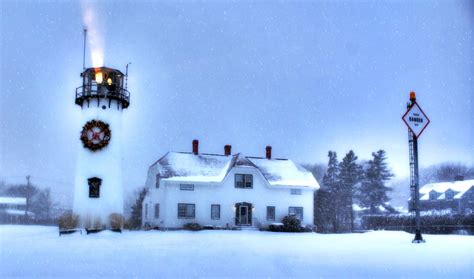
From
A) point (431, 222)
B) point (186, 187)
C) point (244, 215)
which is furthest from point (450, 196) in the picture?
point (186, 187)

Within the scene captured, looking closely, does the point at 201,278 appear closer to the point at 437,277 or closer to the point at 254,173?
the point at 437,277

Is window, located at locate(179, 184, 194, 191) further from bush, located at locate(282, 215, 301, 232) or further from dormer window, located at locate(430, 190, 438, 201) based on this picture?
dormer window, located at locate(430, 190, 438, 201)

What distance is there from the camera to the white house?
38250mm

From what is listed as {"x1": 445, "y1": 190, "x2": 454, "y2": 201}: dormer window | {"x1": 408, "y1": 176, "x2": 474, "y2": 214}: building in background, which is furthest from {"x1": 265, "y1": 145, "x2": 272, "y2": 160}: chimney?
{"x1": 445, "y1": 190, "x2": 454, "y2": 201}: dormer window

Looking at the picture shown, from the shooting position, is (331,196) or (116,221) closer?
(116,221)

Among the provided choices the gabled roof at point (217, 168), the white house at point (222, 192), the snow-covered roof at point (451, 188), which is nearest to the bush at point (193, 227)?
the white house at point (222, 192)

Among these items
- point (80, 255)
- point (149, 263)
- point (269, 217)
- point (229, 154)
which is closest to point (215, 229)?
point (269, 217)

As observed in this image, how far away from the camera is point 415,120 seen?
1883 cm

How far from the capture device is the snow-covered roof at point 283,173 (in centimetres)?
4103

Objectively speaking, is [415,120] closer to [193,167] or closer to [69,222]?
[69,222]

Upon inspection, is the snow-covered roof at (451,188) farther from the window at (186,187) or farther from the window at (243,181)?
the window at (186,187)

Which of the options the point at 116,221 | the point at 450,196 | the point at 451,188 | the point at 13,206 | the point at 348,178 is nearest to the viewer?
the point at 116,221

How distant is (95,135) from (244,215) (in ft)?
43.0

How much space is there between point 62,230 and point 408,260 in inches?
899
